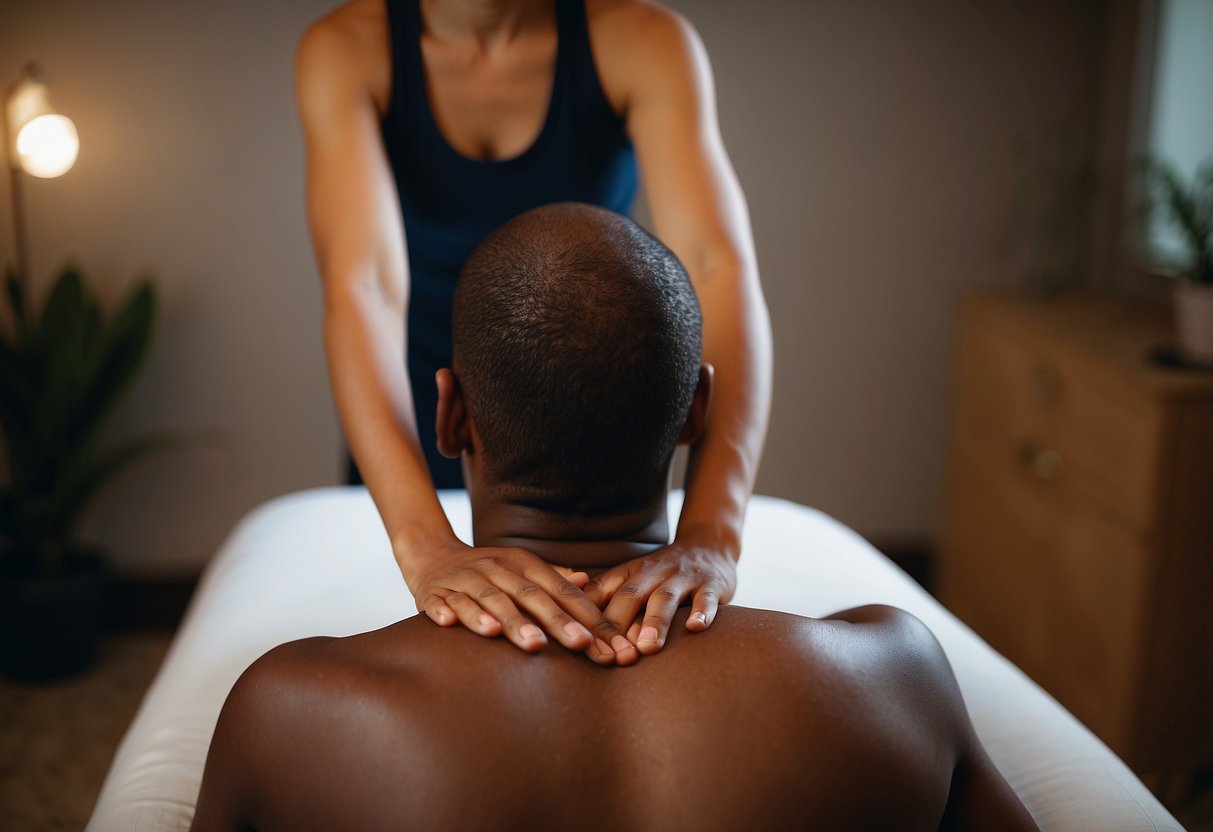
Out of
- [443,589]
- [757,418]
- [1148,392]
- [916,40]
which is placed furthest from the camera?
[916,40]

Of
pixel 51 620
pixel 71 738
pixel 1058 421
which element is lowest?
pixel 71 738

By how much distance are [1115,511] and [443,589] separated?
5.14 feet

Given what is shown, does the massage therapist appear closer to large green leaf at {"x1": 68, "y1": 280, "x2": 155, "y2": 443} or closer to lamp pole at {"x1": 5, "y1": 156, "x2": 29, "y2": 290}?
large green leaf at {"x1": 68, "y1": 280, "x2": 155, "y2": 443}

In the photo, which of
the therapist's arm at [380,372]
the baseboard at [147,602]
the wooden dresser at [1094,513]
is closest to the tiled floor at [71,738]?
the baseboard at [147,602]

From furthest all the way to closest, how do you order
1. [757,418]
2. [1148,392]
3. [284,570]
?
[1148,392] < [284,570] < [757,418]

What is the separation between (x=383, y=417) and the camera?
1269 mm

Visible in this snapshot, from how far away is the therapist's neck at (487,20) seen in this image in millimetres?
1552

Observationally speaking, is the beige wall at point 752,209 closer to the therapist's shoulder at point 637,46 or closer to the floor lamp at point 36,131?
the floor lamp at point 36,131

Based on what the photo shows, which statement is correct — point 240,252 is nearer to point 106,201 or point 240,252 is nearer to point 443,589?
point 106,201

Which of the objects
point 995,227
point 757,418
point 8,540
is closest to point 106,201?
point 8,540

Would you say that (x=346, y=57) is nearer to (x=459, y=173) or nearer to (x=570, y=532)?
(x=459, y=173)

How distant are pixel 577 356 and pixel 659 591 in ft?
0.67

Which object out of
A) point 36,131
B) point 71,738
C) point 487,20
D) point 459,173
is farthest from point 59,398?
point 487,20

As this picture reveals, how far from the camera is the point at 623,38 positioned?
5.15ft
